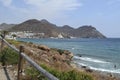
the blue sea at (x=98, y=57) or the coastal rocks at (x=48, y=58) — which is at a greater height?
the coastal rocks at (x=48, y=58)

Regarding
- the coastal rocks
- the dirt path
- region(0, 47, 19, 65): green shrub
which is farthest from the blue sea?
the dirt path

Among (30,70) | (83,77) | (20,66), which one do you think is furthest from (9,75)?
(83,77)

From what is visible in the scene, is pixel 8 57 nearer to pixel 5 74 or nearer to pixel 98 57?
pixel 5 74

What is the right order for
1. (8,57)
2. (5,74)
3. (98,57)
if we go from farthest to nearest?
(98,57), (8,57), (5,74)

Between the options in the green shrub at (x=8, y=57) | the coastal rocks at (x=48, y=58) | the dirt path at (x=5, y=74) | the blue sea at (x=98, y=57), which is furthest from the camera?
the blue sea at (x=98, y=57)

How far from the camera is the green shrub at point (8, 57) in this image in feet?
42.2

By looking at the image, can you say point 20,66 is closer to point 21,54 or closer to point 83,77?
point 21,54

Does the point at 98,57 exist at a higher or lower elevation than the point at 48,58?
lower

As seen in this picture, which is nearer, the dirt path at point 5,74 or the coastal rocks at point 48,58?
the dirt path at point 5,74

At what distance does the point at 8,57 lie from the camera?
13016mm

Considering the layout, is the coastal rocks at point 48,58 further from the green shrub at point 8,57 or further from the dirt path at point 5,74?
the dirt path at point 5,74

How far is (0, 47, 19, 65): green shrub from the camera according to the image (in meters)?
12.8

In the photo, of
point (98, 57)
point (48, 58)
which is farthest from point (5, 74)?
point (98, 57)

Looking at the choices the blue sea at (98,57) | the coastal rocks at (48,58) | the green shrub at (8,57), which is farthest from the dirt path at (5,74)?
the blue sea at (98,57)
